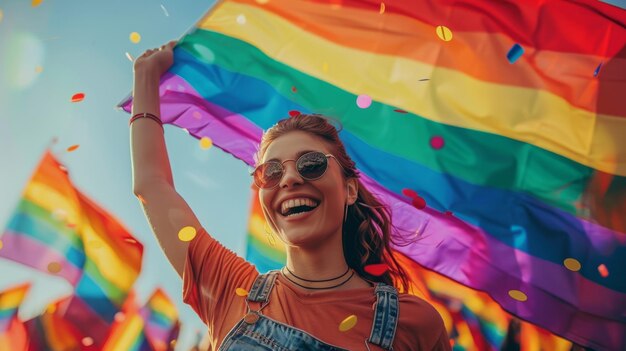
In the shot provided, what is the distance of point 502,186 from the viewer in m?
3.75

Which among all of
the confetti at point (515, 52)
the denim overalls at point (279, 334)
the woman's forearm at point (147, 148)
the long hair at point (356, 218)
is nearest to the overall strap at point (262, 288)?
the denim overalls at point (279, 334)

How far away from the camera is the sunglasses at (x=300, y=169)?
2.72 m

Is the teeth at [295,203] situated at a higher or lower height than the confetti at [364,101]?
lower

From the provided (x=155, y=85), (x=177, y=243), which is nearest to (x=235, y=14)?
(x=155, y=85)

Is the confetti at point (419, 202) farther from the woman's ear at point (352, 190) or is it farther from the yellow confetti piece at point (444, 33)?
the yellow confetti piece at point (444, 33)

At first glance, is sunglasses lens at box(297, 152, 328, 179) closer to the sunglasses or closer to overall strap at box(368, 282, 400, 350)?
the sunglasses

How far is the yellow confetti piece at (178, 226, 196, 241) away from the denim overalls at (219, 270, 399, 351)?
1.29ft

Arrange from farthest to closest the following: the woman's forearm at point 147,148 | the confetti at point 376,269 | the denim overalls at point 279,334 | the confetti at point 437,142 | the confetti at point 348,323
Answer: the confetti at point 437,142 < the confetti at point 376,269 < the woman's forearm at point 147,148 < the confetti at point 348,323 < the denim overalls at point 279,334

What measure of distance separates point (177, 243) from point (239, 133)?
61.1 inches

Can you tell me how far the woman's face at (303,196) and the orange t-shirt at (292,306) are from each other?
0.77 feet

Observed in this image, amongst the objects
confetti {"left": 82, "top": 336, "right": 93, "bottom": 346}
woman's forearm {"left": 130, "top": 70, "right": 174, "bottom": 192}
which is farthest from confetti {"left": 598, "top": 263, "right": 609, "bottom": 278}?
confetti {"left": 82, "top": 336, "right": 93, "bottom": 346}

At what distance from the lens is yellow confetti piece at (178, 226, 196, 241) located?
263 centimetres

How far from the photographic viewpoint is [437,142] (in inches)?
154

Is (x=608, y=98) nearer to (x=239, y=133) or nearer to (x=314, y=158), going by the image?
(x=314, y=158)
